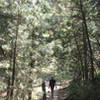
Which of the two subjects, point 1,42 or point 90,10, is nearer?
point 1,42

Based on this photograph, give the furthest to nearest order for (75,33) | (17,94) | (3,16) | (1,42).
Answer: (75,33) < (17,94) < (1,42) < (3,16)

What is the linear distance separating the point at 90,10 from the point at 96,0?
1.66 meters

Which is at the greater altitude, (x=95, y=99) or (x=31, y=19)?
(x=31, y=19)

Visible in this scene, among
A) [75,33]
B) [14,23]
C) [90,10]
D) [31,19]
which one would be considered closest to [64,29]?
[75,33]

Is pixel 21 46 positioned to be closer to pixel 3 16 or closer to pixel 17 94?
pixel 3 16

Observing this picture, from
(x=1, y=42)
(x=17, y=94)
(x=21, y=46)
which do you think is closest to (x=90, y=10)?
(x=21, y=46)

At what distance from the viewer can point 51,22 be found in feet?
57.8

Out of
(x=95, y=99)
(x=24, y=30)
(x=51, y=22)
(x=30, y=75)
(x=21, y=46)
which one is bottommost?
(x=95, y=99)

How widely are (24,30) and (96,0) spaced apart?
189 inches

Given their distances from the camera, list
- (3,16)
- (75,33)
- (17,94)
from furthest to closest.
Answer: (75,33) → (17,94) → (3,16)

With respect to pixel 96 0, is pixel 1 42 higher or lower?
lower

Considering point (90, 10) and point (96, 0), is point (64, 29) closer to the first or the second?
point (90, 10)

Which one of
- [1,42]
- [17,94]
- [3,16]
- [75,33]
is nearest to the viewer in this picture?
[3,16]

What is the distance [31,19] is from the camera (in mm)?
12695
